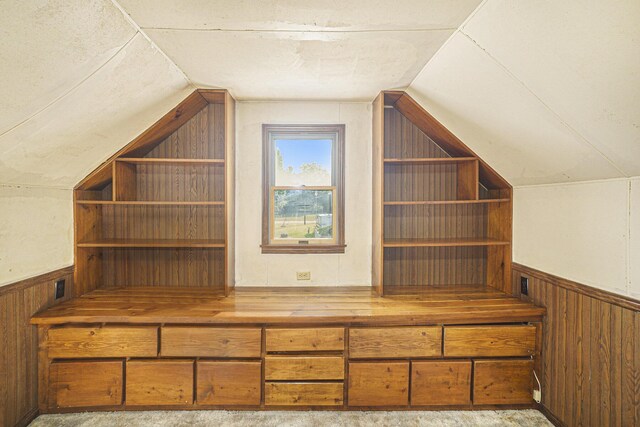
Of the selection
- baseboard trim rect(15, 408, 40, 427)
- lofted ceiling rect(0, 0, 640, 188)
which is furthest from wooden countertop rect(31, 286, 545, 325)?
lofted ceiling rect(0, 0, 640, 188)

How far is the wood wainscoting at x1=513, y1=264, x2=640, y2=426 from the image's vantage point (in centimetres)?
176

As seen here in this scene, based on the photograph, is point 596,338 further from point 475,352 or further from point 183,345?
point 183,345

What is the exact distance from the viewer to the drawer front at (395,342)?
2252mm

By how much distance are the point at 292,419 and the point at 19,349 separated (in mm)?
1795

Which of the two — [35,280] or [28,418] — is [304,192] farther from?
[28,418]

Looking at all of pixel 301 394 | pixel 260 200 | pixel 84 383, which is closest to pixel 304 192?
pixel 260 200

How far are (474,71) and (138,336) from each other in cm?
267

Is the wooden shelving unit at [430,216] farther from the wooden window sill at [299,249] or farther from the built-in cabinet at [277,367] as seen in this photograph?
the built-in cabinet at [277,367]

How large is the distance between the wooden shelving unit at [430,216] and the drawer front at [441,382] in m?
0.72

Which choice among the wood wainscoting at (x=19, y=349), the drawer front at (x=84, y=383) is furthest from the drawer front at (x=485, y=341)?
the wood wainscoting at (x=19, y=349)

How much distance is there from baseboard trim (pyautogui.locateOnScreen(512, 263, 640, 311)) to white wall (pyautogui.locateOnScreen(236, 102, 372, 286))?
124 centimetres

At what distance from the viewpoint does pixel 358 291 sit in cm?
281

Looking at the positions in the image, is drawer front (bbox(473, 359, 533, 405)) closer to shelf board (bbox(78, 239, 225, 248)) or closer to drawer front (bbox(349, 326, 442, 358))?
drawer front (bbox(349, 326, 442, 358))

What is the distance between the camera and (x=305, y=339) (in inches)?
88.4
